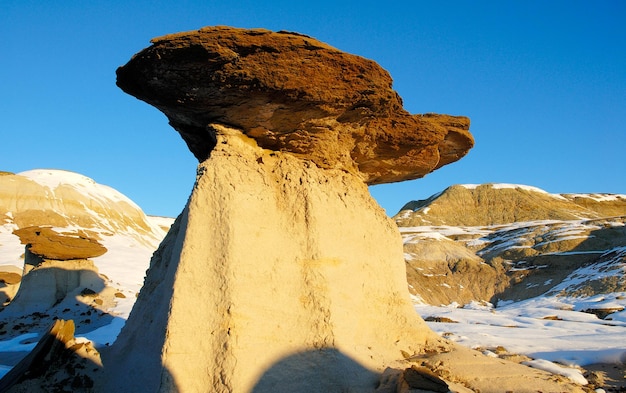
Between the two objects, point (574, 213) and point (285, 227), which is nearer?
point (285, 227)

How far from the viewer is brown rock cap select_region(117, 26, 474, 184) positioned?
513 cm

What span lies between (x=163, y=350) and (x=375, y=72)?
3.98 m

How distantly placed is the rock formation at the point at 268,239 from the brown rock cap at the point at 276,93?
17 mm

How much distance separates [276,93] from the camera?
18.1 ft

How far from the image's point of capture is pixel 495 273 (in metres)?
35.9

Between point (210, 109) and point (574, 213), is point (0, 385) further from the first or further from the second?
point (574, 213)

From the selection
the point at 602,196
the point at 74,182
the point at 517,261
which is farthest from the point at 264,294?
the point at 602,196

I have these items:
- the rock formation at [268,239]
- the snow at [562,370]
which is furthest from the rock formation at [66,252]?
the snow at [562,370]

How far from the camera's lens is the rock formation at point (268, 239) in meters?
4.82

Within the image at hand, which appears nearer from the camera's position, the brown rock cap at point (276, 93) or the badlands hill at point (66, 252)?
the brown rock cap at point (276, 93)

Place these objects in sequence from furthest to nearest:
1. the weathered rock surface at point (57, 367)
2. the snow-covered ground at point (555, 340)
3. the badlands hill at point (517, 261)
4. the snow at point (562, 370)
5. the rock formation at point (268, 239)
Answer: the badlands hill at point (517, 261) → the snow-covered ground at point (555, 340) → the snow at point (562, 370) → the weathered rock surface at point (57, 367) → the rock formation at point (268, 239)

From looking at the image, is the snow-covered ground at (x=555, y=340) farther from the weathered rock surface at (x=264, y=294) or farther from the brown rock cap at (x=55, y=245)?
the brown rock cap at (x=55, y=245)

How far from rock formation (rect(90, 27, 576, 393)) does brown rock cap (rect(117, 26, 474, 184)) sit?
17 millimetres

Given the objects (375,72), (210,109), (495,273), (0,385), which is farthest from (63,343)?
(495,273)
